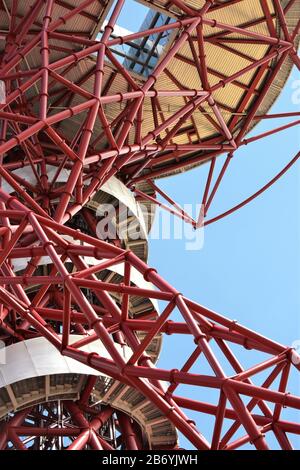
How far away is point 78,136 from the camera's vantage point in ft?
122

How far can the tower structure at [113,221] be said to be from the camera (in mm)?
21938

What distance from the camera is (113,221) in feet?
133

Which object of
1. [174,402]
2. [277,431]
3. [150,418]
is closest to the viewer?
[277,431]

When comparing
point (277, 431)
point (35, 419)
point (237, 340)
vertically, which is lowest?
point (277, 431)

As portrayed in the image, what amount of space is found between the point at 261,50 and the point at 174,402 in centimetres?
2383

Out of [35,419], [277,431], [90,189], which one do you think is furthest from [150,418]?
[277,431]

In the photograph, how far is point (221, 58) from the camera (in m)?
42.4

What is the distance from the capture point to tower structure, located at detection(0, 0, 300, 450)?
2194cm

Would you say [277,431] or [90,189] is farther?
[90,189]
